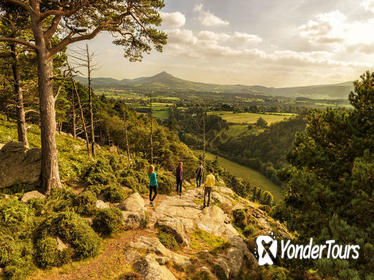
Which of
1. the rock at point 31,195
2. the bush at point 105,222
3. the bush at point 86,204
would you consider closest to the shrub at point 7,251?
the bush at point 105,222

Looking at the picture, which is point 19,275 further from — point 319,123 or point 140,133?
point 140,133

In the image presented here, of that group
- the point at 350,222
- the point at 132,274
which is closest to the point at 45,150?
the point at 132,274

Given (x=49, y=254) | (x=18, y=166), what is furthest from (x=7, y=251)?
(x=18, y=166)

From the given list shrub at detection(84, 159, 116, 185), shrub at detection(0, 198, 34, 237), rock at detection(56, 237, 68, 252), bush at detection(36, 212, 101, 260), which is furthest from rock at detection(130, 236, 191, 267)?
shrub at detection(84, 159, 116, 185)

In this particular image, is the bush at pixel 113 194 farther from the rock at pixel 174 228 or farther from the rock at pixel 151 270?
the rock at pixel 151 270

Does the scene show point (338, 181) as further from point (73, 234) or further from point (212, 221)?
Result: point (73, 234)

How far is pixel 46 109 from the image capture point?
888cm

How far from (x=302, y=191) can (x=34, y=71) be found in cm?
2111

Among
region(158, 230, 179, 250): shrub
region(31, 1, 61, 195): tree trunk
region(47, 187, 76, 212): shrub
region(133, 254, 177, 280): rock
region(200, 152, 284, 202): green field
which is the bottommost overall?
region(200, 152, 284, 202): green field

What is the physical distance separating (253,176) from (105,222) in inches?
4468

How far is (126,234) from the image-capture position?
8078 millimetres

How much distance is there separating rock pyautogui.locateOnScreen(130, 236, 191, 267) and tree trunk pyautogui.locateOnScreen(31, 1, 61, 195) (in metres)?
5.53

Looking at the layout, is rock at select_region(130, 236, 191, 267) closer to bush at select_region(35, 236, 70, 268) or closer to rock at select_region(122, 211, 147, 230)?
rock at select_region(122, 211, 147, 230)

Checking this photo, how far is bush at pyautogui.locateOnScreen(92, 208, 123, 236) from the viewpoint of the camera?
Result: 7.79m
